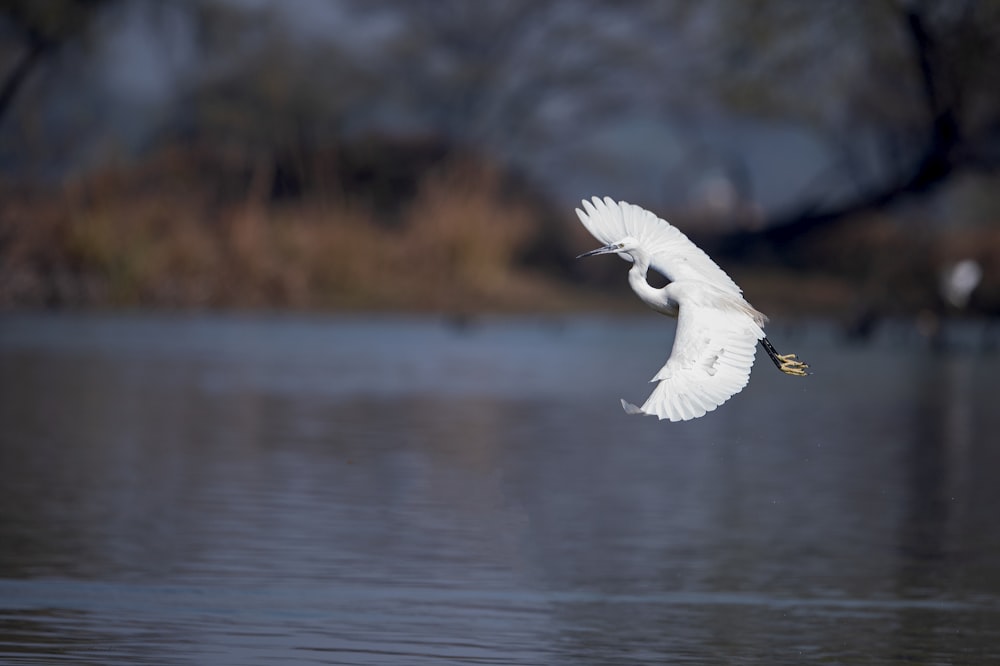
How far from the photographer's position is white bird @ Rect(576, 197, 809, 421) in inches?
323

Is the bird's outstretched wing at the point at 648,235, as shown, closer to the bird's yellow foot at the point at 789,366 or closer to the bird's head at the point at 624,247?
the bird's head at the point at 624,247

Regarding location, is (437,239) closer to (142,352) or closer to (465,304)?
(465,304)

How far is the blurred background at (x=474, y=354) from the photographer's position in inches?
351

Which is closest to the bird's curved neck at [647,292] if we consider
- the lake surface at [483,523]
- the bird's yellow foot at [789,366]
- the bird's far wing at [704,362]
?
the bird's far wing at [704,362]

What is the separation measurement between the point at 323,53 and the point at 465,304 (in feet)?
75.1

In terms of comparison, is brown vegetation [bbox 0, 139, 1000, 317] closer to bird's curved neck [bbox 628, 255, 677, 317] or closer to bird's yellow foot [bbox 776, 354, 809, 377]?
bird's yellow foot [bbox 776, 354, 809, 377]

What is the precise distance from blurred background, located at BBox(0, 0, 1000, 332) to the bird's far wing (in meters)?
22.9

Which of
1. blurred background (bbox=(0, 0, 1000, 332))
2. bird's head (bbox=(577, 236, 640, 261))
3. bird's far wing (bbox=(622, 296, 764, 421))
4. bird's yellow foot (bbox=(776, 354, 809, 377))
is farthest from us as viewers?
blurred background (bbox=(0, 0, 1000, 332))

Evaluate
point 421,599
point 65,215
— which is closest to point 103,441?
point 421,599

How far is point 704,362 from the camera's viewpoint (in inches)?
330

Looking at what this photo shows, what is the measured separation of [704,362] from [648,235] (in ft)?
3.60

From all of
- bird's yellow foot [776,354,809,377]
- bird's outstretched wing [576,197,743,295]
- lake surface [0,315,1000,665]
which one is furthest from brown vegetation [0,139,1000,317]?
bird's outstretched wing [576,197,743,295]

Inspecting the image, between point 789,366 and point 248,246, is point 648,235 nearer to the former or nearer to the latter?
point 789,366

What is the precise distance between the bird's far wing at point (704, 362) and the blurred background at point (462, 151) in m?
22.9
